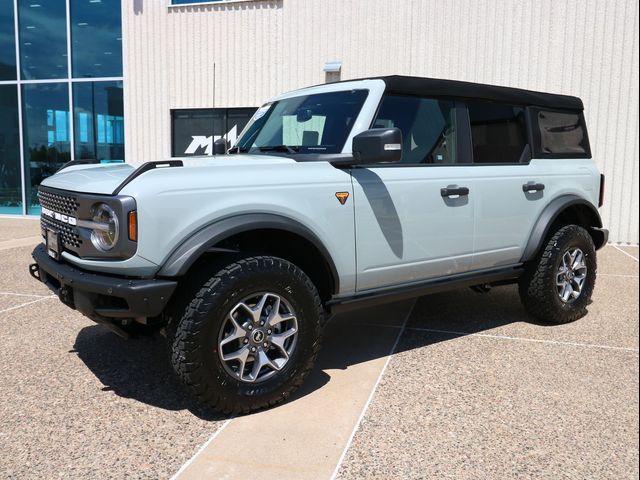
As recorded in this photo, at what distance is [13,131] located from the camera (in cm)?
1350

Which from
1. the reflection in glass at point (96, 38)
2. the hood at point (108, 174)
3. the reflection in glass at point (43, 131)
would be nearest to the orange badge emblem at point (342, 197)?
the hood at point (108, 174)

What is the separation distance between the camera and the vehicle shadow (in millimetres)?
3605

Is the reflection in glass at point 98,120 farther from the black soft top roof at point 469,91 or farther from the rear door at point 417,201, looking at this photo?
the rear door at point 417,201

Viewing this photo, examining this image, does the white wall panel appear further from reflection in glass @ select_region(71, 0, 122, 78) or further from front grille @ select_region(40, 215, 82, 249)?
front grille @ select_region(40, 215, 82, 249)

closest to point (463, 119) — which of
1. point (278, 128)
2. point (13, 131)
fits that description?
point (278, 128)

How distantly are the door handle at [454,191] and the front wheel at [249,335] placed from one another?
1.23 m

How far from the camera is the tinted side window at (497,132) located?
14.5 feet

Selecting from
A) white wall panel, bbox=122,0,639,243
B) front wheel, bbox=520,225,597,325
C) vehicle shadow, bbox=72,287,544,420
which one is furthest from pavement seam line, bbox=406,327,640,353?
white wall panel, bbox=122,0,639,243

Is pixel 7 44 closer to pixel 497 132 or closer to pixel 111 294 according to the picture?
pixel 497 132

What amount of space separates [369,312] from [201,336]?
8.97ft

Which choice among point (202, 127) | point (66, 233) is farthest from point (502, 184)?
point (202, 127)

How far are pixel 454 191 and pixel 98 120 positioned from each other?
34.9ft

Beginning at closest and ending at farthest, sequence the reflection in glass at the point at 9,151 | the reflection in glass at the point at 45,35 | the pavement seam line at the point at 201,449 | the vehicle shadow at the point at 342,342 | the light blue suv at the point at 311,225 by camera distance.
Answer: the pavement seam line at the point at 201,449 < the light blue suv at the point at 311,225 < the vehicle shadow at the point at 342,342 < the reflection in glass at the point at 45,35 < the reflection in glass at the point at 9,151

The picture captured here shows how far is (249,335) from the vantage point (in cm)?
323
